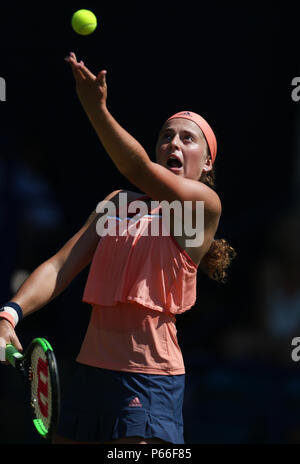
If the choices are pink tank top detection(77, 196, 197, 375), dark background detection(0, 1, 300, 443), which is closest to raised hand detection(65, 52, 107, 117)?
pink tank top detection(77, 196, 197, 375)

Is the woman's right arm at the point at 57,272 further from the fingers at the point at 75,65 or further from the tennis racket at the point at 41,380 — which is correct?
the fingers at the point at 75,65

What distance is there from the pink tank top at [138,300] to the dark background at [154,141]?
2.50 metres

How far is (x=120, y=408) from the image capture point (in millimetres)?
3211

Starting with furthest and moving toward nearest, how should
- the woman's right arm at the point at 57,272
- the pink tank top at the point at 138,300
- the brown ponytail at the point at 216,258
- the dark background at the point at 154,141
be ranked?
the dark background at the point at 154,141 → the brown ponytail at the point at 216,258 → the woman's right arm at the point at 57,272 → the pink tank top at the point at 138,300

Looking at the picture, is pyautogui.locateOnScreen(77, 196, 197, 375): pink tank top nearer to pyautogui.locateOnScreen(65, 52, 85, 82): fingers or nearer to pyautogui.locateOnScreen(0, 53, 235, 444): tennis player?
pyautogui.locateOnScreen(0, 53, 235, 444): tennis player

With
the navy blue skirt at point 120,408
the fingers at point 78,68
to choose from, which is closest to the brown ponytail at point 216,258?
the navy blue skirt at point 120,408

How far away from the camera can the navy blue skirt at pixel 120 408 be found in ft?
10.4

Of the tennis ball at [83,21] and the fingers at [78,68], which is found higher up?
the tennis ball at [83,21]

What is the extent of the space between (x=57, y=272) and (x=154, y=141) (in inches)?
129

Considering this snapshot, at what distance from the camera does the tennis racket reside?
113 inches

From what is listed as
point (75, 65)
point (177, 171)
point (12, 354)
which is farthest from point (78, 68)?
point (12, 354)

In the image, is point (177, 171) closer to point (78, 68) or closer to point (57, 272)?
point (57, 272)

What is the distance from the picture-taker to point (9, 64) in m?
6.21
